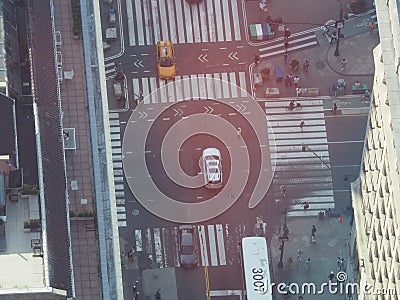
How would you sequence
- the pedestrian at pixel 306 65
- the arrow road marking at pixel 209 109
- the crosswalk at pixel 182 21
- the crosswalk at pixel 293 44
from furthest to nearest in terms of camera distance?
the crosswalk at pixel 182 21 < the crosswalk at pixel 293 44 < the pedestrian at pixel 306 65 < the arrow road marking at pixel 209 109

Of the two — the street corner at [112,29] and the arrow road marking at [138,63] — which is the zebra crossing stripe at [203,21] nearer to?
the arrow road marking at [138,63]

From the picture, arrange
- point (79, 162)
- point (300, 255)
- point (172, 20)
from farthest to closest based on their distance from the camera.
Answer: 1. point (172, 20)
2. point (300, 255)
3. point (79, 162)

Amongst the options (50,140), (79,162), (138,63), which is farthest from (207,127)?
(50,140)

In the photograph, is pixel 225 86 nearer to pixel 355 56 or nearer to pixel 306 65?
pixel 306 65

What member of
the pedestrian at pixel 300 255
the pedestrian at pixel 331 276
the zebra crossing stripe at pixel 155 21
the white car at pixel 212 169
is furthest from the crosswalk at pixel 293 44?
the pedestrian at pixel 331 276

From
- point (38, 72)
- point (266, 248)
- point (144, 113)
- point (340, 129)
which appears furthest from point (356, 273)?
point (38, 72)

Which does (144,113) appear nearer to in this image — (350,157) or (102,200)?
(350,157)
